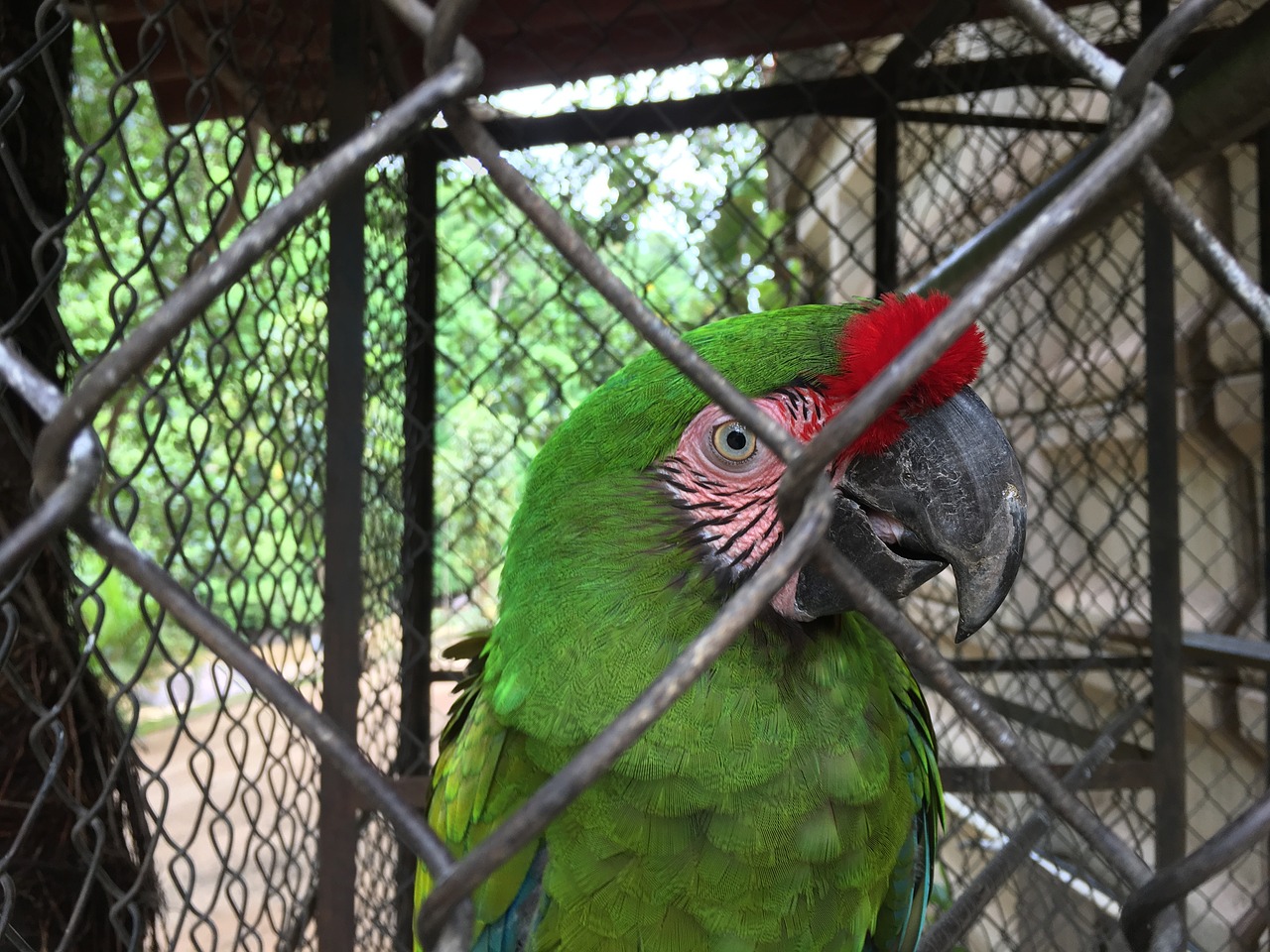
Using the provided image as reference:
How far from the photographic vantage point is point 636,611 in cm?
81

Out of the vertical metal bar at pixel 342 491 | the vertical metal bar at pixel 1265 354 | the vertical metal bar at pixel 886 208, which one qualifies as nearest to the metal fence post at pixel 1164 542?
the vertical metal bar at pixel 1265 354

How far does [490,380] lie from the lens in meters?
3.50

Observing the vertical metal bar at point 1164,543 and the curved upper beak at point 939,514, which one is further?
the vertical metal bar at point 1164,543

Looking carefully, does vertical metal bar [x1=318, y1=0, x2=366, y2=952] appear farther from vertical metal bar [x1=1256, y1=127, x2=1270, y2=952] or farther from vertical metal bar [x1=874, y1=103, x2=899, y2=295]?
vertical metal bar [x1=1256, y1=127, x2=1270, y2=952]

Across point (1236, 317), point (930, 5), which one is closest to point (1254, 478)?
point (1236, 317)

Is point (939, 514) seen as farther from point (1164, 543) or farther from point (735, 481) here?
point (1164, 543)

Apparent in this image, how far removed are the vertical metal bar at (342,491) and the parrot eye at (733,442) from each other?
0.81 meters

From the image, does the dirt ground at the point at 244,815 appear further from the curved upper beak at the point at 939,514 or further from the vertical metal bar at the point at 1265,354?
the vertical metal bar at the point at 1265,354

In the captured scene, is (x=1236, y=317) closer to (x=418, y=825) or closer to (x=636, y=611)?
(x=636, y=611)

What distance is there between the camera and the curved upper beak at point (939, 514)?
29.9 inches

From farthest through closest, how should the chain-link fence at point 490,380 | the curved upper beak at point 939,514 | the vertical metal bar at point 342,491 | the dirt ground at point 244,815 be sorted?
the dirt ground at point 244,815
the vertical metal bar at point 342,491
the curved upper beak at point 939,514
the chain-link fence at point 490,380

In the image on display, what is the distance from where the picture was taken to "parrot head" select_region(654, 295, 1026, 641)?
76 centimetres

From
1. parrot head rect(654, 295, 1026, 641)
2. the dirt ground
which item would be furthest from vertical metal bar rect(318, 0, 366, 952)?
parrot head rect(654, 295, 1026, 641)

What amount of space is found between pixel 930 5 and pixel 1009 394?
63.6 inches
